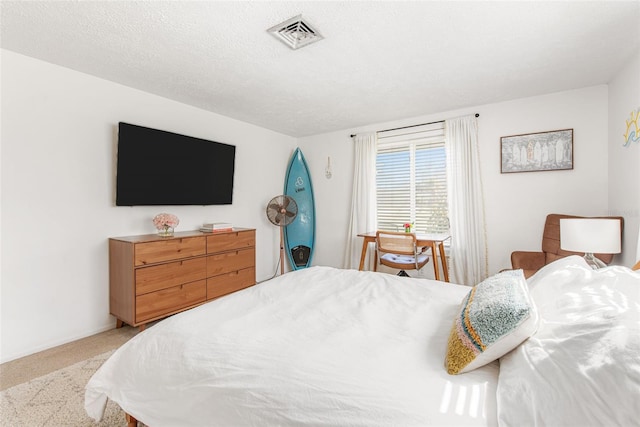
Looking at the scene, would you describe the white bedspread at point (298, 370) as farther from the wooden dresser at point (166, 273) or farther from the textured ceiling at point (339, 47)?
the textured ceiling at point (339, 47)

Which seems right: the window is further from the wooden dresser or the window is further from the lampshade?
the wooden dresser

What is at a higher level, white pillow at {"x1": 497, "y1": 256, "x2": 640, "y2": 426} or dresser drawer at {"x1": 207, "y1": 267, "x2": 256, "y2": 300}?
white pillow at {"x1": 497, "y1": 256, "x2": 640, "y2": 426}

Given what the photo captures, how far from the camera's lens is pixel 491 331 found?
0.95 m

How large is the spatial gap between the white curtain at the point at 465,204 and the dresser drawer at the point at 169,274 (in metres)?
2.93

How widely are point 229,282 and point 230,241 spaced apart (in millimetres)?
470

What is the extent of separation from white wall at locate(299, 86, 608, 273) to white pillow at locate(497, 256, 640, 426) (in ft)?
7.85

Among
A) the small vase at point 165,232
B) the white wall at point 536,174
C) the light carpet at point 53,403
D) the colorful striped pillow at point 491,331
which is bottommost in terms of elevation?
the light carpet at point 53,403

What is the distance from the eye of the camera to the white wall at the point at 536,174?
9.34 ft

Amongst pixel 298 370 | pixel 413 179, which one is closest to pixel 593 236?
pixel 413 179

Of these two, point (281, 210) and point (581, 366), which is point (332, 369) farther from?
point (281, 210)

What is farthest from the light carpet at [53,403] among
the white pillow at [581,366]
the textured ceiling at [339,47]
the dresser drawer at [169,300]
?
the textured ceiling at [339,47]

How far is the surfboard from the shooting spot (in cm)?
464

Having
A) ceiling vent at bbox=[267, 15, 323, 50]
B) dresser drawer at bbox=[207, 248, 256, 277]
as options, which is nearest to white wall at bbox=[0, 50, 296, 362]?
dresser drawer at bbox=[207, 248, 256, 277]

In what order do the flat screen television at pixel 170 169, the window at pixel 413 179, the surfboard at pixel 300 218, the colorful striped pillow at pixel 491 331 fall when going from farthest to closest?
the surfboard at pixel 300 218 < the window at pixel 413 179 < the flat screen television at pixel 170 169 < the colorful striped pillow at pixel 491 331
